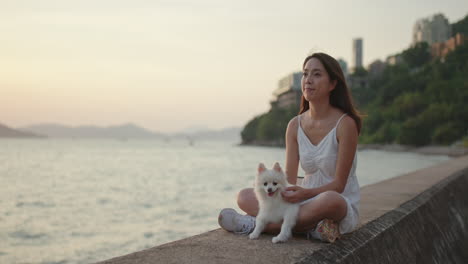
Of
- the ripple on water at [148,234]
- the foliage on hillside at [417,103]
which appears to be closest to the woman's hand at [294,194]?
the ripple on water at [148,234]

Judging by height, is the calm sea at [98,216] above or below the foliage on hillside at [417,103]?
below

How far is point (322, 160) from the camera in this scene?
12.8ft

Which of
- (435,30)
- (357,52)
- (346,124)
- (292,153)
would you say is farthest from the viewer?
(357,52)

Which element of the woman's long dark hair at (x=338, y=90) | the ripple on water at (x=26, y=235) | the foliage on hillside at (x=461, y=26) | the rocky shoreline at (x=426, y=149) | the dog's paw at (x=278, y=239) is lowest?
the rocky shoreline at (x=426, y=149)

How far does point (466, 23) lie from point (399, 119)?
48.7m

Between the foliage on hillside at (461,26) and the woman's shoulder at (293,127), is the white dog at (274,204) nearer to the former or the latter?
the woman's shoulder at (293,127)

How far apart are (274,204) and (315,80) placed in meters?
1.15

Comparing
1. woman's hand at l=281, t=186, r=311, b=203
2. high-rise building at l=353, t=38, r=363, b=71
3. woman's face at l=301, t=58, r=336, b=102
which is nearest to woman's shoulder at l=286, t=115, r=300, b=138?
woman's face at l=301, t=58, r=336, b=102

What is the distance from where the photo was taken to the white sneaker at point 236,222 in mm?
3953

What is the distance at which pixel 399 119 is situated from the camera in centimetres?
9250

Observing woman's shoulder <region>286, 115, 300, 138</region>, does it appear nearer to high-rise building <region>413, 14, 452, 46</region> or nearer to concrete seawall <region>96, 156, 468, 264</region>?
concrete seawall <region>96, 156, 468, 264</region>

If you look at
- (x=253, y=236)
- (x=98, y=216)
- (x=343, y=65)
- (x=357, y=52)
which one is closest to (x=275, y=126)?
(x=357, y=52)

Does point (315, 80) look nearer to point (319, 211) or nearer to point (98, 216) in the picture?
point (319, 211)

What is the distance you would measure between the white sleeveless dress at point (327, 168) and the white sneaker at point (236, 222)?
635mm
